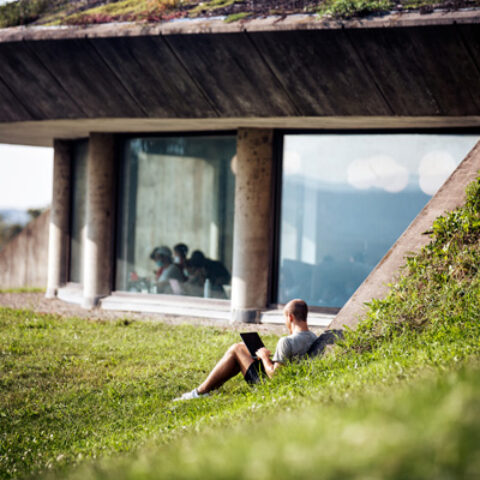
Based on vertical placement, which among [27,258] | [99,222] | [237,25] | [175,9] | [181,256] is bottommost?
[27,258]

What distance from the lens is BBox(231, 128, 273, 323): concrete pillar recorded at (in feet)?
44.4

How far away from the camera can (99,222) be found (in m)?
15.6

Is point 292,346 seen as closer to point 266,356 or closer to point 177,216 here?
point 266,356

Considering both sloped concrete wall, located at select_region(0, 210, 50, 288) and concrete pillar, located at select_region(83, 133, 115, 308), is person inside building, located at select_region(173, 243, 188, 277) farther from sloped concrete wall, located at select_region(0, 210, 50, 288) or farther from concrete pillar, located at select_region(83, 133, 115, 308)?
sloped concrete wall, located at select_region(0, 210, 50, 288)

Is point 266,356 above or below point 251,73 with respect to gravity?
below

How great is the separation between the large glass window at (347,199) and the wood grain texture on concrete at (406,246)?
4.85 m

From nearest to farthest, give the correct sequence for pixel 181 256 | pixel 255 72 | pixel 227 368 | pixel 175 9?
pixel 227 368 → pixel 255 72 → pixel 175 9 → pixel 181 256

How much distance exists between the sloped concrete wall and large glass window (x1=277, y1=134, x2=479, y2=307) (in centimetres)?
1111

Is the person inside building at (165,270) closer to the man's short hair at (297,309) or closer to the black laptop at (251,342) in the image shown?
the black laptop at (251,342)

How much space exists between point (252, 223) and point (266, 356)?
6775 mm

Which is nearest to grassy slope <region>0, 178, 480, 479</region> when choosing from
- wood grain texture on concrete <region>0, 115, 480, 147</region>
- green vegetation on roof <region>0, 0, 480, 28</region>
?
wood grain texture on concrete <region>0, 115, 480, 147</region>

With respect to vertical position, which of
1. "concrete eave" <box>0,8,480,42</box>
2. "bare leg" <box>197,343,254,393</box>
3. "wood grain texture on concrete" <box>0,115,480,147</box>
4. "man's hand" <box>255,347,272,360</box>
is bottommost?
"bare leg" <box>197,343,254,393</box>

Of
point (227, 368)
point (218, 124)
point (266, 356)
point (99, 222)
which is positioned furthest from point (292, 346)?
point (99, 222)

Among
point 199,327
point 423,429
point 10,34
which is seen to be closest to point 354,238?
point 199,327
